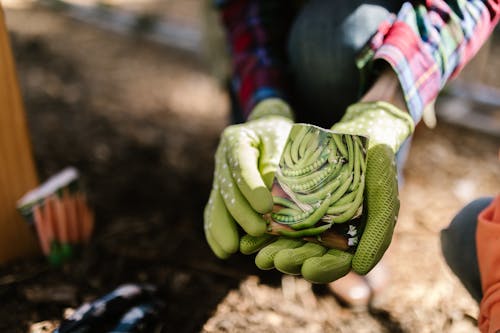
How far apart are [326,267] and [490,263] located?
0.26 metres

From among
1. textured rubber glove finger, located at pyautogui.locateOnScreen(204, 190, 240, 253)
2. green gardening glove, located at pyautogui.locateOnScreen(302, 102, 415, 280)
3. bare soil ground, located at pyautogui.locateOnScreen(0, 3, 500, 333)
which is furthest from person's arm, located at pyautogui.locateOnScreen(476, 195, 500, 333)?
textured rubber glove finger, located at pyautogui.locateOnScreen(204, 190, 240, 253)

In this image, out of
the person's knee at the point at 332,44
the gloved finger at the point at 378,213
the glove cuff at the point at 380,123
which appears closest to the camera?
the gloved finger at the point at 378,213

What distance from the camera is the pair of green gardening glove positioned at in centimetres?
75

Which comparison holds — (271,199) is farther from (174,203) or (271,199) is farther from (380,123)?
(174,203)

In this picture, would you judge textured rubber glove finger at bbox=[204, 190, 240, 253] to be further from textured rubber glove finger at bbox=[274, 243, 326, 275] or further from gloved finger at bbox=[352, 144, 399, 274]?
gloved finger at bbox=[352, 144, 399, 274]

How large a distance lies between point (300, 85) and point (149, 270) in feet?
1.76

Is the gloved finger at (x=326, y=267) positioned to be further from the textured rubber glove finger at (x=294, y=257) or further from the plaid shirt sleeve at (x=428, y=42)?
the plaid shirt sleeve at (x=428, y=42)

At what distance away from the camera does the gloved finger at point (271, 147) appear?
857 mm

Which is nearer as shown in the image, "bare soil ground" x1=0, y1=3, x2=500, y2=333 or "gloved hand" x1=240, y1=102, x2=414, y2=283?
"gloved hand" x1=240, y1=102, x2=414, y2=283

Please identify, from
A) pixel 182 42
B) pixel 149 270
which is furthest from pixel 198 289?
pixel 182 42

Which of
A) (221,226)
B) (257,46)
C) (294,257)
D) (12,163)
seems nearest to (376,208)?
(294,257)

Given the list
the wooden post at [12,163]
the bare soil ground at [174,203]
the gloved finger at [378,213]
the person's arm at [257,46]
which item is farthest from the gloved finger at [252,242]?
the wooden post at [12,163]

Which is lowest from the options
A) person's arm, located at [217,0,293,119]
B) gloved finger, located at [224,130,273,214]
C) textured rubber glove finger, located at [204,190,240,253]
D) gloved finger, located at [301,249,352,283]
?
gloved finger, located at [301,249,352,283]

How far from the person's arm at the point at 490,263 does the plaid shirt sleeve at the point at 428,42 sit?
8.3 inches
